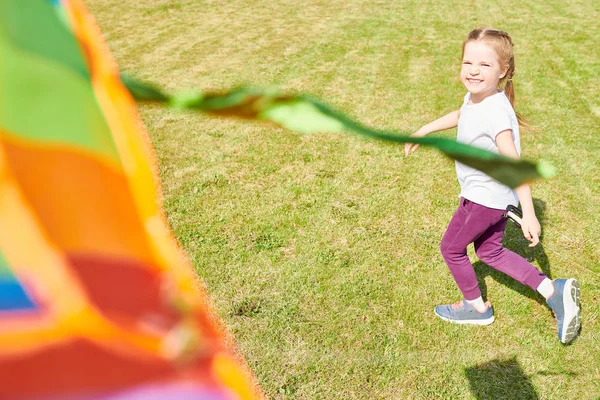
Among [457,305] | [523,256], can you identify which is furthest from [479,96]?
[523,256]

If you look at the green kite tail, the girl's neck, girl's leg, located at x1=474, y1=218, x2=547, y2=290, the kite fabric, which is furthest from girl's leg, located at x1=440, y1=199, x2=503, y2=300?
the kite fabric

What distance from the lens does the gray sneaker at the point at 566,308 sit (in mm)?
2799

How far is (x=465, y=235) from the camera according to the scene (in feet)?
8.89

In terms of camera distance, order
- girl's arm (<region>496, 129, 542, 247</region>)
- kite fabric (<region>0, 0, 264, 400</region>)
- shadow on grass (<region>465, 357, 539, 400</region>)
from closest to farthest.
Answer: kite fabric (<region>0, 0, 264, 400</region>) < girl's arm (<region>496, 129, 542, 247</region>) < shadow on grass (<region>465, 357, 539, 400</region>)

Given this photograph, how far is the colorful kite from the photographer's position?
0.71 metres

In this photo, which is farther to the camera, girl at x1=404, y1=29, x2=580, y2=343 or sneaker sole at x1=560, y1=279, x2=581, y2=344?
sneaker sole at x1=560, y1=279, x2=581, y2=344

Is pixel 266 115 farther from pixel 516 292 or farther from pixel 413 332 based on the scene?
pixel 516 292

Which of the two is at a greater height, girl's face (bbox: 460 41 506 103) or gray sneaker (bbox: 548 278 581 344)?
girl's face (bbox: 460 41 506 103)

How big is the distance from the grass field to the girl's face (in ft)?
3.71

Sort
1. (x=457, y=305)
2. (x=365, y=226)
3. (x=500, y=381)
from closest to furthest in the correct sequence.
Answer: (x=500, y=381)
(x=457, y=305)
(x=365, y=226)

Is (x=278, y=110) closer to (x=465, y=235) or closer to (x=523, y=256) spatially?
(x=465, y=235)

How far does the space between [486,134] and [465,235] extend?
533 millimetres

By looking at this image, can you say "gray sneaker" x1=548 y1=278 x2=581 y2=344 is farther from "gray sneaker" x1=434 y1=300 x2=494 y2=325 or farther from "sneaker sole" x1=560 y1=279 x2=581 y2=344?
"gray sneaker" x1=434 y1=300 x2=494 y2=325

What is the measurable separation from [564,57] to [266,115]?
26.6 feet
